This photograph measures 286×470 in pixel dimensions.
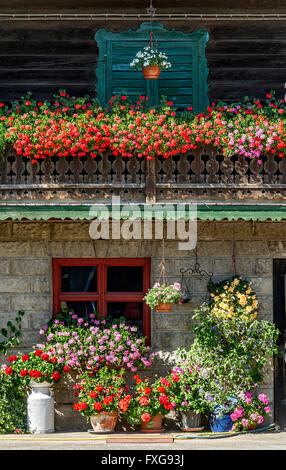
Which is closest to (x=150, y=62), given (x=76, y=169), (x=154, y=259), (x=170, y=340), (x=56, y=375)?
(x=76, y=169)

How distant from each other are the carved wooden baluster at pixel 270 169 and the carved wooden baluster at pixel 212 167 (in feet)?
2.42

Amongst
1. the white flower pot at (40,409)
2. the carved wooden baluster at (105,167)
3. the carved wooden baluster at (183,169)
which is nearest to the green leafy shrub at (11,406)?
the white flower pot at (40,409)

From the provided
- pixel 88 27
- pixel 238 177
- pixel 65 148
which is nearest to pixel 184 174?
pixel 238 177

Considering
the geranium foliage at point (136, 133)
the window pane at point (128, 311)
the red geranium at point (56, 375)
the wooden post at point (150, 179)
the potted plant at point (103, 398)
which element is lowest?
the potted plant at point (103, 398)

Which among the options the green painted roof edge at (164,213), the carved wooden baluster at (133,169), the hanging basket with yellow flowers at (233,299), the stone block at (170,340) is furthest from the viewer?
the stone block at (170,340)

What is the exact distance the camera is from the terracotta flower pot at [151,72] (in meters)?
Answer: 14.5

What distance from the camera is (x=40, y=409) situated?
13.7 metres

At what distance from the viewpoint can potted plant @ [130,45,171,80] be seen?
571 inches

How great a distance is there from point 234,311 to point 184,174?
2170 millimetres

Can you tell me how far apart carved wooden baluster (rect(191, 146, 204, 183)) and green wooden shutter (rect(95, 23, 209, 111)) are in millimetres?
1454

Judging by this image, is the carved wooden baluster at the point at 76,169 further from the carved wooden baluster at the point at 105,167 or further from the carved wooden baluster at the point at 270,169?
the carved wooden baluster at the point at 270,169

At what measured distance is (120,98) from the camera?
1473 centimetres

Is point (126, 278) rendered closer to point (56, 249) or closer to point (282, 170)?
point (56, 249)

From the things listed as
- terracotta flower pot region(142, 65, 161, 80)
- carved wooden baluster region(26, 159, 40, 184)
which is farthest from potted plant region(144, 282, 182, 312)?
terracotta flower pot region(142, 65, 161, 80)
